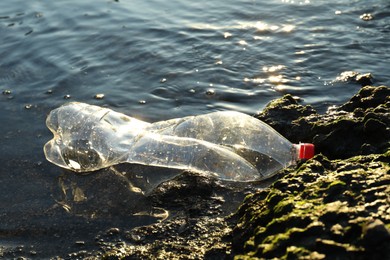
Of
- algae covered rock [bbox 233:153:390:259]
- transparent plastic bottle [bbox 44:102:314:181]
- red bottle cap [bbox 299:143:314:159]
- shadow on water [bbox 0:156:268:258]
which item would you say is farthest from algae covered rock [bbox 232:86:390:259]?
shadow on water [bbox 0:156:268:258]

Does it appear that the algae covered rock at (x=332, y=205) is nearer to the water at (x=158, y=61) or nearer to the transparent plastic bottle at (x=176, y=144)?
the transparent plastic bottle at (x=176, y=144)

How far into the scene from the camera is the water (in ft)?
15.9

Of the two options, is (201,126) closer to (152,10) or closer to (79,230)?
(79,230)

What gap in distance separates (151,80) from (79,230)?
2.73 metres

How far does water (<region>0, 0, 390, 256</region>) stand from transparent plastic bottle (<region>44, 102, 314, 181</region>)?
0.25 metres

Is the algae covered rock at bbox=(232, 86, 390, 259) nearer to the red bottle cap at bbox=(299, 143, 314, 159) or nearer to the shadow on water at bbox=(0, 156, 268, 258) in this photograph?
the red bottle cap at bbox=(299, 143, 314, 159)

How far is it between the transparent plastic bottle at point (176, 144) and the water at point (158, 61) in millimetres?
251

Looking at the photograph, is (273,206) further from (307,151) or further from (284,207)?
(307,151)

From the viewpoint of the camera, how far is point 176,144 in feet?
14.4

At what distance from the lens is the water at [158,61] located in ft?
15.9

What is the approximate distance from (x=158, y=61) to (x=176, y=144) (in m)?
2.43

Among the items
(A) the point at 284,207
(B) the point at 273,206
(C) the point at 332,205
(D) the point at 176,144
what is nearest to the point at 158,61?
(D) the point at 176,144

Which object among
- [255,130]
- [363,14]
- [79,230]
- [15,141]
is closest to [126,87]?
[15,141]

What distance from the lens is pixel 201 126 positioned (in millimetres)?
4680
